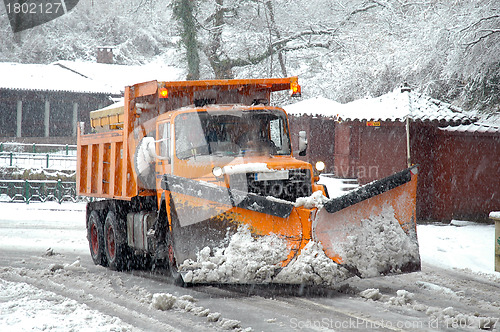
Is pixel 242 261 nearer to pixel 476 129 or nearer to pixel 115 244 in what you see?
pixel 115 244

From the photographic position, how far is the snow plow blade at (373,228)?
7332 millimetres

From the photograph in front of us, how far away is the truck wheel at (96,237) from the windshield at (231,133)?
322cm

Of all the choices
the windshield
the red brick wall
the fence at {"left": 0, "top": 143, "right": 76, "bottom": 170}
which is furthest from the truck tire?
the fence at {"left": 0, "top": 143, "right": 76, "bottom": 170}

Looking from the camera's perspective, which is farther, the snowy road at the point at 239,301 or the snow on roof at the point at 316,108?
the snow on roof at the point at 316,108

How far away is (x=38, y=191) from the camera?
24391mm

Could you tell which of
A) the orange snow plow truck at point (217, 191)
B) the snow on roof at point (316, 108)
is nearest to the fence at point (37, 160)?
the snow on roof at point (316, 108)

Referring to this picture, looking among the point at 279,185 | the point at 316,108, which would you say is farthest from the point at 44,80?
the point at 279,185

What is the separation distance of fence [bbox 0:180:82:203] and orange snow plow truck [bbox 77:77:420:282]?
41.7 feet

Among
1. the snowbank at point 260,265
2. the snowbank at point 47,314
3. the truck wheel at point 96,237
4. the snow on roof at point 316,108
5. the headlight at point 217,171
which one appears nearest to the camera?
the snowbank at point 47,314

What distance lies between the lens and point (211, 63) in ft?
93.7

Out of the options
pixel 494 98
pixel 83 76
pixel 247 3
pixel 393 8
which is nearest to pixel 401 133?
pixel 494 98

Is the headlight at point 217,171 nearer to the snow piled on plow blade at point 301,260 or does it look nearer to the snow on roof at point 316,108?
the snow piled on plow blade at point 301,260

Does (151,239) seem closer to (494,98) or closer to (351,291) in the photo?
(351,291)

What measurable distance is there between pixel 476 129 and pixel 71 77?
30.9 meters
